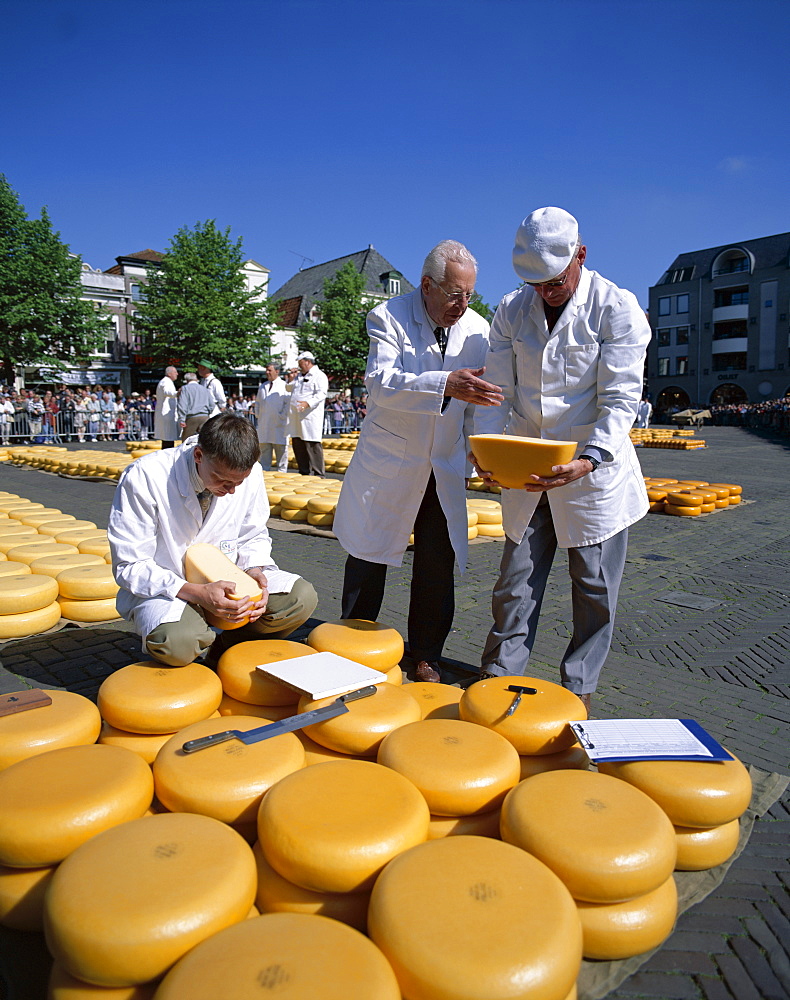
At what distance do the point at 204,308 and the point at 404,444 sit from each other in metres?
37.2

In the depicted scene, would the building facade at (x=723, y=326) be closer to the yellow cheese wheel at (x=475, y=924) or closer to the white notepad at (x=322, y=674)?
the white notepad at (x=322, y=674)

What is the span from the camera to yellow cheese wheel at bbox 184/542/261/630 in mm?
2885

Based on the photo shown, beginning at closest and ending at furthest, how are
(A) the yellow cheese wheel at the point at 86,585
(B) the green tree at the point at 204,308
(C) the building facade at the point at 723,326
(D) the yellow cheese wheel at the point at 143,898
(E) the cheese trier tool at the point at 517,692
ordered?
(D) the yellow cheese wheel at the point at 143,898 < (E) the cheese trier tool at the point at 517,692 < (A) the yellow cheese wheel at the point at 86,585 < (B) the green tree at the point at 204,308 < (C) the building facade at the point at 723,326

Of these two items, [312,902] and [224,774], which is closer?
[312,902]

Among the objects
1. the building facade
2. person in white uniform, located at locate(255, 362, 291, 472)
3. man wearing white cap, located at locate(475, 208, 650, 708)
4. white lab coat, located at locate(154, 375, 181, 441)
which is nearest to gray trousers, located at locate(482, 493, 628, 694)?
man wearing white cap, located at locate(475, 208, 650, 708)

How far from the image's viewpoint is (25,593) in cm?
390

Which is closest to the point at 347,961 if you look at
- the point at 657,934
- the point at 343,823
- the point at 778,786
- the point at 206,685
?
the point at 343,823

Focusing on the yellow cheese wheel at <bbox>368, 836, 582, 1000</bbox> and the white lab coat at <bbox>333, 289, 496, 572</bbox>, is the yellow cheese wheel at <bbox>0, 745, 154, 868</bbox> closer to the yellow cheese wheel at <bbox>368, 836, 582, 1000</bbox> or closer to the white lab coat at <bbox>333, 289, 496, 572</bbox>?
the yellow cheese wheel at <bbox>368, 836, 582, 1000</bbox>

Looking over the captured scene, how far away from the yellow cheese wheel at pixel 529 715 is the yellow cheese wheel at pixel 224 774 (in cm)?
66

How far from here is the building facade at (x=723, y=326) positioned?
163 feet

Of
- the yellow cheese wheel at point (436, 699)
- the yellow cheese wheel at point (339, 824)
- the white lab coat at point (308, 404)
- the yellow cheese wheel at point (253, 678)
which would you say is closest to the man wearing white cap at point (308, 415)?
the white lab coat at point (308, 404)

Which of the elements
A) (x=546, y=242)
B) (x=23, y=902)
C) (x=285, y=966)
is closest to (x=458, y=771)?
(x=285, y=966)

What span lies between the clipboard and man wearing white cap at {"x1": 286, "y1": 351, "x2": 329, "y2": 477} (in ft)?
29.5

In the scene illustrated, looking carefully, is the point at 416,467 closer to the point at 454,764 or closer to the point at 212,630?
the point at 212,630
